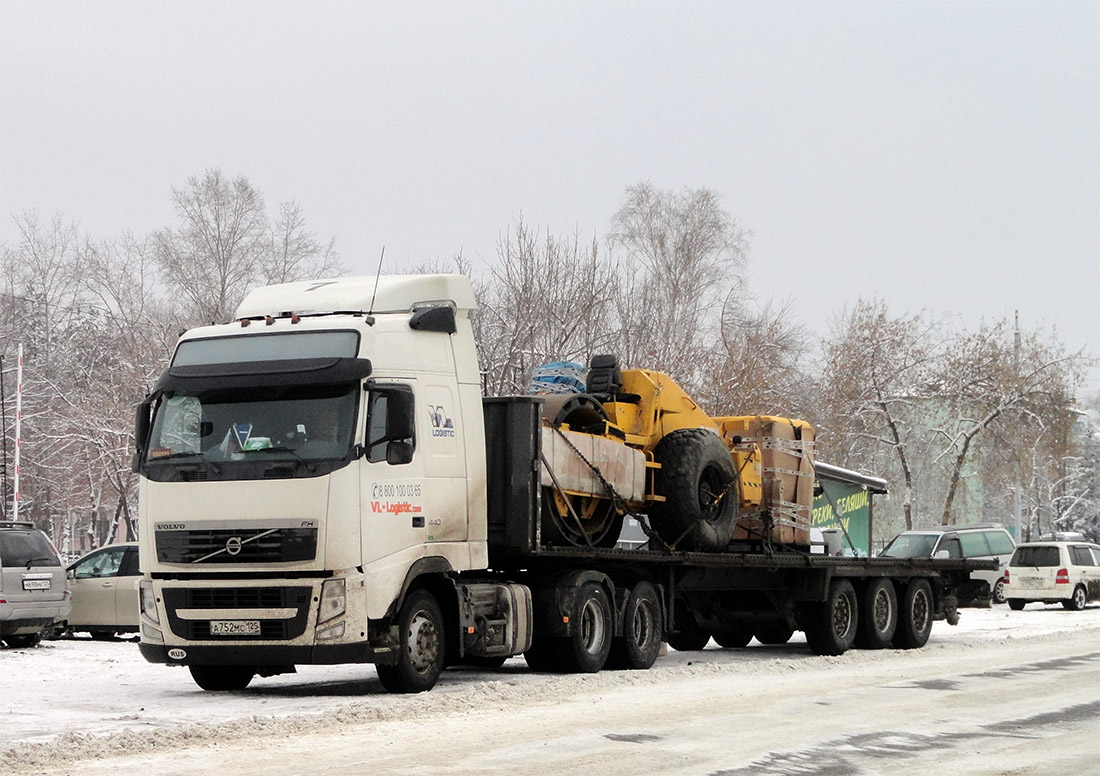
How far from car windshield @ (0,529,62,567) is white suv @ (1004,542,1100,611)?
72.2ft

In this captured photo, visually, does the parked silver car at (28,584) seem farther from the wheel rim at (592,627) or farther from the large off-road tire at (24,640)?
the wheel rim at (592,627)

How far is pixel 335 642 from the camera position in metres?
12.1

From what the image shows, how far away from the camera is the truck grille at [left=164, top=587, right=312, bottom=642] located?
39.8ft

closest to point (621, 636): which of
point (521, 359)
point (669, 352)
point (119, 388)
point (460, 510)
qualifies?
point (460, 510)

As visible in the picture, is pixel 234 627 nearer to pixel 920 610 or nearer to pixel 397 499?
pixel 397 499

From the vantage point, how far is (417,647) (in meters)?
12.9

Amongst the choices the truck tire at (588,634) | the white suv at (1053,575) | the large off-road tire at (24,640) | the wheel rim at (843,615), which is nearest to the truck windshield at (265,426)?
the truck tire at (588,634)

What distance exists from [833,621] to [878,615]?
1588 mm

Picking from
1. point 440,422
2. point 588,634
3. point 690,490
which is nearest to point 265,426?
point 440,422

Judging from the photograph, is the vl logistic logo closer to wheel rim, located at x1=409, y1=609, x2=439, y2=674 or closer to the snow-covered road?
wheel rim, located at x1=409, y1=609, x2=439, y2=674

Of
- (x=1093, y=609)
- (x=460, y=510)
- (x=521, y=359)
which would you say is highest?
(x=521, y=359)

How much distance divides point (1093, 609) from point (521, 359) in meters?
14.7

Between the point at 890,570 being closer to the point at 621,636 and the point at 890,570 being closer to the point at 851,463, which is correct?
the point at 621,636

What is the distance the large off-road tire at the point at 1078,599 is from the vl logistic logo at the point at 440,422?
76.9 feet
